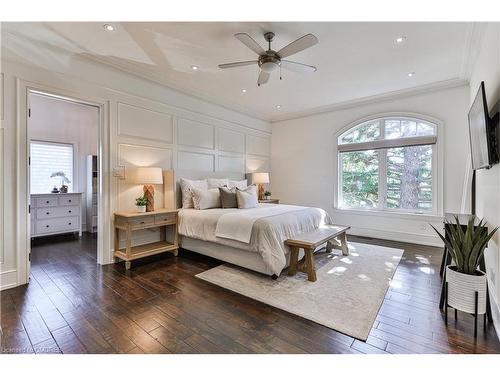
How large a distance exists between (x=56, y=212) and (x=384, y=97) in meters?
7.05

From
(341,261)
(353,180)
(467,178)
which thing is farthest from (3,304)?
(467,178)

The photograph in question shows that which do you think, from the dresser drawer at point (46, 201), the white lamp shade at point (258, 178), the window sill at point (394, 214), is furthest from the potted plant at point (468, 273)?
the dresser drawer at point (46, 201)

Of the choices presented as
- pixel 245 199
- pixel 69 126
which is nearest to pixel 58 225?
pixel 69 126

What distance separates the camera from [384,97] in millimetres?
4766

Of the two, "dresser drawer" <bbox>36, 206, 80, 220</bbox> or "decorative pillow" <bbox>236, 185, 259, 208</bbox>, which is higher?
"decorative pillow" <bbox>236, 185, 259, 208</bbox>

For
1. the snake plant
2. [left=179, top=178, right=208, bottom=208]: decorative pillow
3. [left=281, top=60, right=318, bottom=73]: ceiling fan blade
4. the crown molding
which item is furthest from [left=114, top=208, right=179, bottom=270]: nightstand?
the crown molding

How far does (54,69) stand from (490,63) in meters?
4.91

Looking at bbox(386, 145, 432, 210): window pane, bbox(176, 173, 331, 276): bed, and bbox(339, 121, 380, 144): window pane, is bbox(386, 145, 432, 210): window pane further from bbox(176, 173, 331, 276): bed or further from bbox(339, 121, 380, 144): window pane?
bbox(176, 173, 331, 276): bed

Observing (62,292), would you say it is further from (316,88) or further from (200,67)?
(316,88)

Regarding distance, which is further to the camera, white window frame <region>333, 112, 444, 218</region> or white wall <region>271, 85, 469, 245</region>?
white window frame <region>333, 112, 444, 218</region>

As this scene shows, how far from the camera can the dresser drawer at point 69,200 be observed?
495 centimetres

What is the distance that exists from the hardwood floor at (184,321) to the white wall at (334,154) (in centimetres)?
185

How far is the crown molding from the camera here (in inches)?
162

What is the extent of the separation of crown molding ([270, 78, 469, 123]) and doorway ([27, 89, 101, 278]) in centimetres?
453
